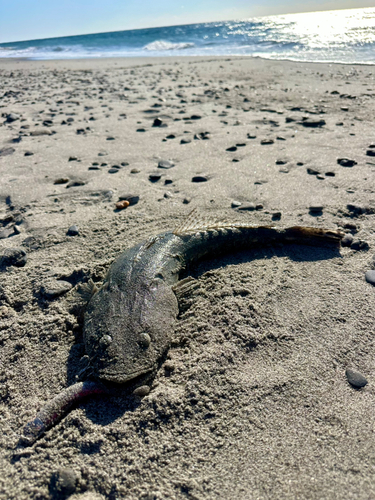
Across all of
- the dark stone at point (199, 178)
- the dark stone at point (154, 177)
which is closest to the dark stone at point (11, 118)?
the dark stone at point (154, 177)

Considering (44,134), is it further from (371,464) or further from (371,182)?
(371,464)

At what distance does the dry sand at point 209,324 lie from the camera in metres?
2.08

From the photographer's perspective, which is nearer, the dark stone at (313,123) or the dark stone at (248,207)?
the dark stone at (248,207)

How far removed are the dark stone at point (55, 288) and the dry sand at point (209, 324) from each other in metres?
0.03

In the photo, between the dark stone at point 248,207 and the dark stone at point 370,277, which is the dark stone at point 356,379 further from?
the dark stone at point 248,207

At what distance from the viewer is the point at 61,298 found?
3.29 m

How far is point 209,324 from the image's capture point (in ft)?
9.66

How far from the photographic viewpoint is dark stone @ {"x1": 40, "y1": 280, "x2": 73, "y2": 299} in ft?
10.8

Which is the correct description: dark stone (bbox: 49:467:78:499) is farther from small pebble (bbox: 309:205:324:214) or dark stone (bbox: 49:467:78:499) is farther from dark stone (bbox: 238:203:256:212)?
small pebble (bbox: 309:205:324:214)

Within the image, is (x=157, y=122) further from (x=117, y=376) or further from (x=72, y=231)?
(x=117, y=376)

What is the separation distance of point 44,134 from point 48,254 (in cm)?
463

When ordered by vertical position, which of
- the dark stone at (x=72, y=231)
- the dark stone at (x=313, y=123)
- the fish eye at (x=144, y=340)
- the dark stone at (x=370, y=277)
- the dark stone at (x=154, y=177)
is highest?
the dark stone at (x=313, y=123)

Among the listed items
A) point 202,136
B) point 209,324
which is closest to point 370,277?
point 209,324

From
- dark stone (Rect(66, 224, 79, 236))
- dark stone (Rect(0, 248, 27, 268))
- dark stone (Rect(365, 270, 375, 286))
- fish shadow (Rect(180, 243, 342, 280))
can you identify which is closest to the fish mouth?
fish shadow (Rect(180, 243, 342, 280))
